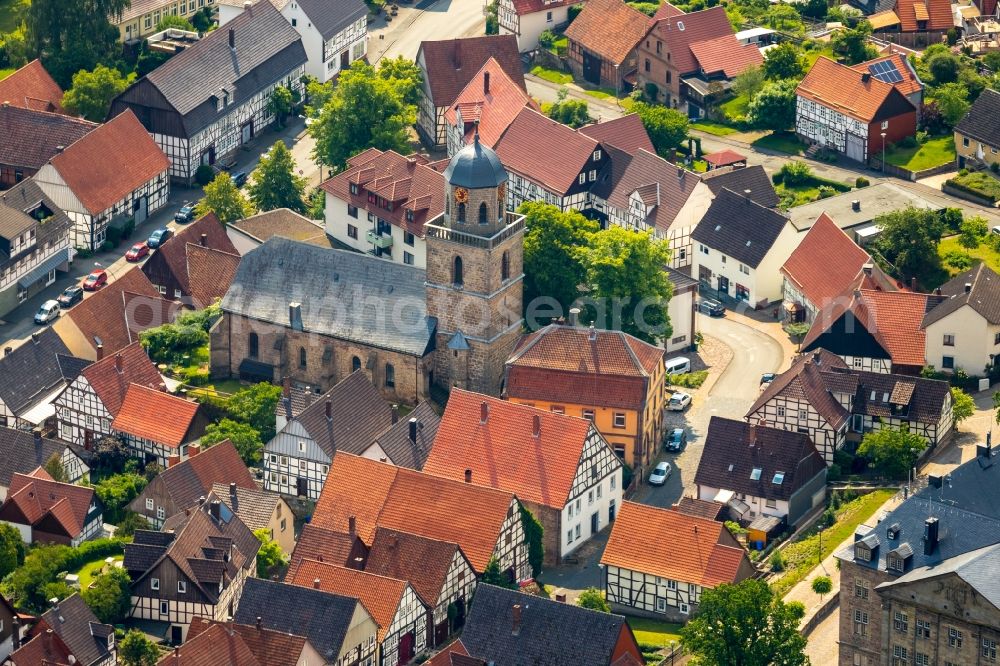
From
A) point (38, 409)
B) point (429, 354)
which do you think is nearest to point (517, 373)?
point (429, 354)

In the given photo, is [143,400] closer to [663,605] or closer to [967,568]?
[663,605]

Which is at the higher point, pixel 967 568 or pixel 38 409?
pixel 967 568

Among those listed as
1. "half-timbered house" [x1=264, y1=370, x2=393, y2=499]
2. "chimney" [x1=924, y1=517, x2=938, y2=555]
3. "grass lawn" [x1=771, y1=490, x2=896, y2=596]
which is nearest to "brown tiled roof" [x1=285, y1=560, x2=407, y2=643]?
"half-timbered house" [x1=264, y1=370, x2=393, y2=499]

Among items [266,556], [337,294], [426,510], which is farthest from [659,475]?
[266,556]

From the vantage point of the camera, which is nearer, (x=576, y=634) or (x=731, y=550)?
(x=576, y=634)

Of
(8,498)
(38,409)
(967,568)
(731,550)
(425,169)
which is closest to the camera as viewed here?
(967,568)

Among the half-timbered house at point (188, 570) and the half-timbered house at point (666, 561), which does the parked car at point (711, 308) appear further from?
the half-timbered house at point (188, 570)
